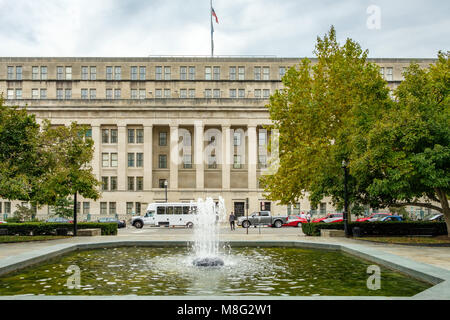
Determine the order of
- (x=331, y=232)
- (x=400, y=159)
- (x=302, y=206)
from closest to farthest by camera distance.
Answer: (x=400, y=159) → (x=331, y=232) → (x=302, y=206)

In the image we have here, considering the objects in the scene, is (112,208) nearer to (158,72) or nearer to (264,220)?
(158,72)

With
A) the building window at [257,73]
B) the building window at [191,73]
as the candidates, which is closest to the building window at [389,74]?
the building window at [257,73]

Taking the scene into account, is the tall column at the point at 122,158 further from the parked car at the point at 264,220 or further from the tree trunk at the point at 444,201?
the tree trunk at the point at 444,201

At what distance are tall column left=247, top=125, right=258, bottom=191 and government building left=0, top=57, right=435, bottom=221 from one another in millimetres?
147

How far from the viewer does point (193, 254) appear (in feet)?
61.5

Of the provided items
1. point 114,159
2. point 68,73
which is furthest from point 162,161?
point 68,73

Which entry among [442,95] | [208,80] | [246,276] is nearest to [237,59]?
[208,80]

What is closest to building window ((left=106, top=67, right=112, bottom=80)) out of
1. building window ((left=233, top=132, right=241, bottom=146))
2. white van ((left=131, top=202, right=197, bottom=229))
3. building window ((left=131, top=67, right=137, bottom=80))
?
building window ((left=131, top=67, right=137, bottom=80))

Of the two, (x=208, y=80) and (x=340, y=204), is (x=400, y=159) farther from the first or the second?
(x=208, y=80)

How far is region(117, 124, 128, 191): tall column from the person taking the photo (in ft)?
212

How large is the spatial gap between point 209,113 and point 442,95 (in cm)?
4414

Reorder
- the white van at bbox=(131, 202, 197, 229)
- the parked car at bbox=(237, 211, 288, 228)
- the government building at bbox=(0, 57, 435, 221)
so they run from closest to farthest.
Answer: the parked car at bbox=(237, 211, 288, 228) → the white van at bbox=(131, 202, 197, 229) → the government building at bbox=(0, 57, 435, 221)

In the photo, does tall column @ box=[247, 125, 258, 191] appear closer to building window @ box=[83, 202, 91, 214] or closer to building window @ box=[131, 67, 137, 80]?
building window @ box=[131, 67, 137, 80]

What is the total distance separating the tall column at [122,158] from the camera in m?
64.7
